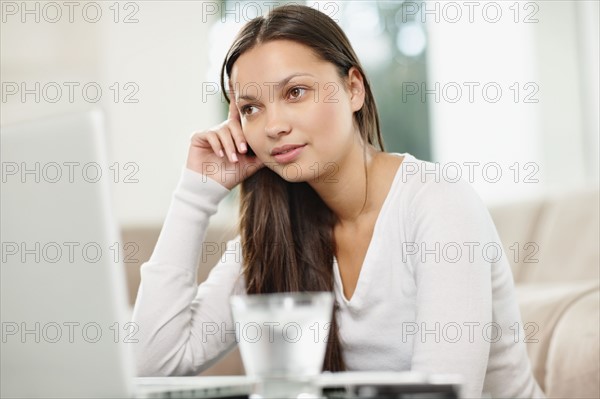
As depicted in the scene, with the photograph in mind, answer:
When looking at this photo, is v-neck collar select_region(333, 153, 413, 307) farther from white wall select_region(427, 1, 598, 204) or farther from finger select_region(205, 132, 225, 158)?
white wall select_region(427, 1, 598, 204)

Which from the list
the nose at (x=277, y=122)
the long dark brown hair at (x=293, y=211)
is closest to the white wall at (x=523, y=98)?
the long dark brown hair at (x=293, y=211)

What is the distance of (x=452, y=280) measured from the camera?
1328 millimetres

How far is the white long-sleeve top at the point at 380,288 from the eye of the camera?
4.68 ft

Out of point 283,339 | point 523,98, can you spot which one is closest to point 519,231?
point 523,98

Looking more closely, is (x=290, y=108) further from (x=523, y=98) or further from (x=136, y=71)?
(x=136, y=71)

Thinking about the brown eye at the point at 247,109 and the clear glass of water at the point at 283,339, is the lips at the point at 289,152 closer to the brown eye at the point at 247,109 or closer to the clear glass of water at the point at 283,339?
the brown eye at the point at 247,109

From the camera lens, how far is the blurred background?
3861 millimetres

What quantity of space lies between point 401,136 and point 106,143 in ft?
14.6

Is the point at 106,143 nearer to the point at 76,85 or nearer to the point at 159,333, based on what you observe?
the point at 159,333

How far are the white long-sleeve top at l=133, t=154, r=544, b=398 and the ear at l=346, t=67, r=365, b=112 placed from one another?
0.52 feet

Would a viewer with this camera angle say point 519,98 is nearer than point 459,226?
No

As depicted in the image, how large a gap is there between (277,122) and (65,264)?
76 centimetres

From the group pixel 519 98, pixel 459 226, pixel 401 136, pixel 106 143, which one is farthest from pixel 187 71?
pixel 106 143

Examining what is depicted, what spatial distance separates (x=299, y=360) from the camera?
2.34ft
